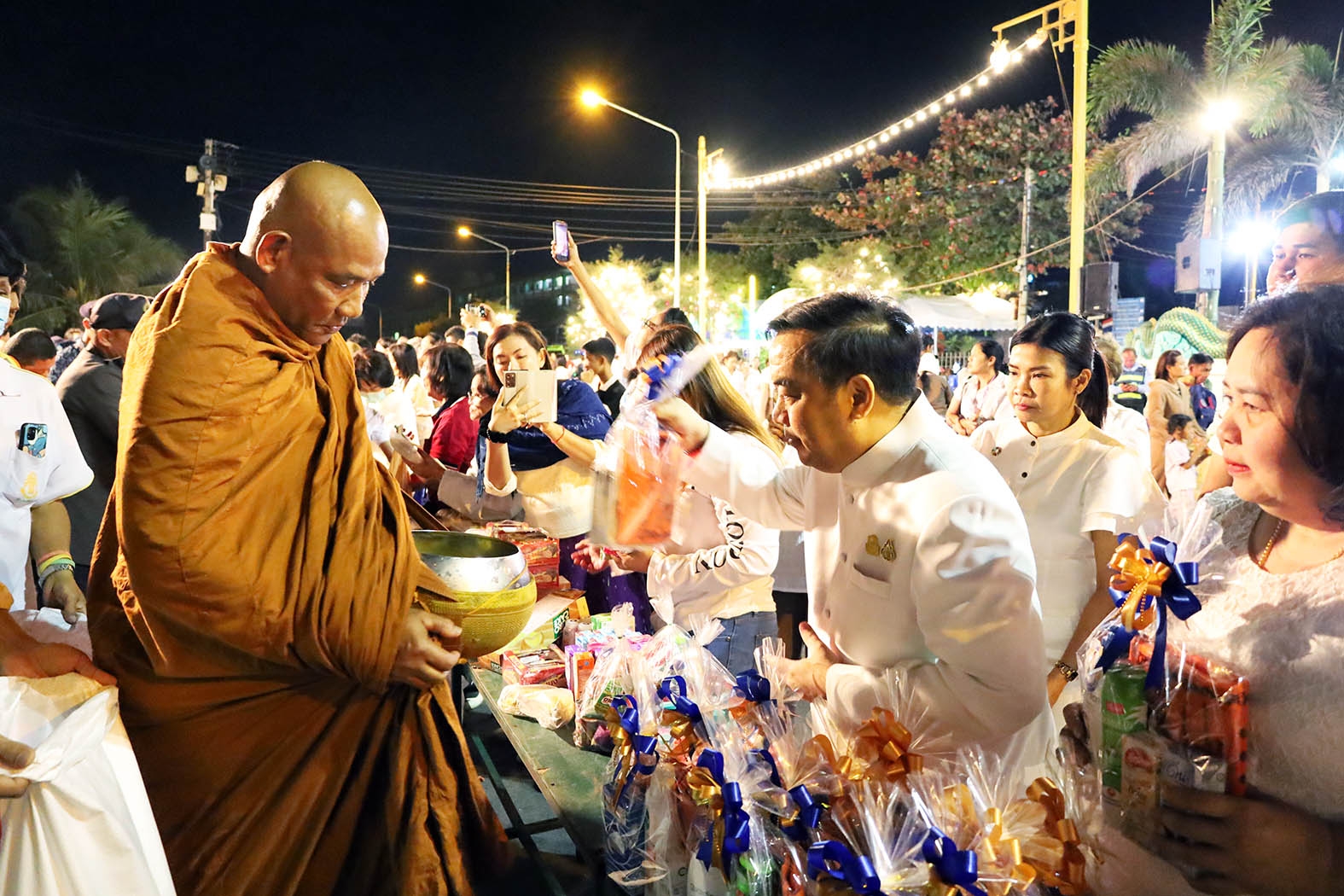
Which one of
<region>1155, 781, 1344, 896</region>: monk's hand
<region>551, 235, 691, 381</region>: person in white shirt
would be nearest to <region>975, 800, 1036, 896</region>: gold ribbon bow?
<region>1155, 781, 1344, 896</region>: monk's hand

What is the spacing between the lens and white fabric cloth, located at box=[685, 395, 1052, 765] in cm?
165

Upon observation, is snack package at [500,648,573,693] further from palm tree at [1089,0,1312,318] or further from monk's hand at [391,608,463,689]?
palm tree at [1089,0,1312,318]

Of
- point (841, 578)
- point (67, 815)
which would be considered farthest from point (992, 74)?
point (67, 815)

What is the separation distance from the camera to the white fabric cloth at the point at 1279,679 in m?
1.15

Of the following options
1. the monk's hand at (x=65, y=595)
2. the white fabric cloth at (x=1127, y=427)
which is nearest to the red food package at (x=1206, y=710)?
the monk's hand at (x=65, y=595)

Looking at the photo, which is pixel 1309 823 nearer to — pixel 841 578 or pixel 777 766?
pixel 777 766

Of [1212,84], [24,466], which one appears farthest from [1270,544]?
[1212,84]

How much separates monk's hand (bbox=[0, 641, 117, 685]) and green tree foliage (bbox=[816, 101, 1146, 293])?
26218 mm

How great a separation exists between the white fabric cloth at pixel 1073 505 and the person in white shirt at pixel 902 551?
3.31 feet

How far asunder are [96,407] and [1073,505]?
457cm

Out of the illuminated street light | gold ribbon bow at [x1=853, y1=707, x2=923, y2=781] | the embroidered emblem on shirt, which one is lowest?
gold ribbon bow at [x1=853, y1=707, x2=923, y2=781]

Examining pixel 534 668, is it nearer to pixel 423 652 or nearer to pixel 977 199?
pixel 423 652

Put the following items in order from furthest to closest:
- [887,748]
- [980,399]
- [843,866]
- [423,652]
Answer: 1. [980,399]
2. [423,652]
3. [887,748]
4. [843,866]

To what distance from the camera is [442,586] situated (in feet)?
7.00
